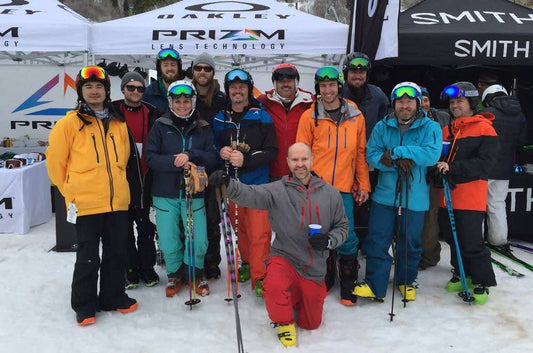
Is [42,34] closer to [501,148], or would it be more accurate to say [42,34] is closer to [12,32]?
[12,32]

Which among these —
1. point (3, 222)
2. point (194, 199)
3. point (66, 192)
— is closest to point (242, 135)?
point (194, 199)

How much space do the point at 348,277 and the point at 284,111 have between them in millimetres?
1492

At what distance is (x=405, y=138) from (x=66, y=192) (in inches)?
99.8

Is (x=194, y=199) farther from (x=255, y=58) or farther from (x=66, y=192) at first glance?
(x=255, y=58)

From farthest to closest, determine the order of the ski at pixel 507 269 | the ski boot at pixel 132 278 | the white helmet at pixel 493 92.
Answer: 1. the white helmet at pixel 493 92
2. the ski at pixel 507 269
3. the ski boot at pixel 132 278

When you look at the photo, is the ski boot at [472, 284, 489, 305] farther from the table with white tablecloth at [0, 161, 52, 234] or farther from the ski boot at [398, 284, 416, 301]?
the table with white tablecloth at [0, 161, 52, 234]

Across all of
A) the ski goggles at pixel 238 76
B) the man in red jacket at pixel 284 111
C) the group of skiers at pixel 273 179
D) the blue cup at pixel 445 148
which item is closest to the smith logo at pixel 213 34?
the group of skiers at pixel 273 179

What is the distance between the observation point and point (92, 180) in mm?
3078

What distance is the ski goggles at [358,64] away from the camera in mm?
3783

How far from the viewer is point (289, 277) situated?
9.90 feet

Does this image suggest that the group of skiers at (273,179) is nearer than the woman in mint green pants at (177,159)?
Yes

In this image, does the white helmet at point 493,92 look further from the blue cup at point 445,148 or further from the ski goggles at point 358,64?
the ski goggles at point 358,64

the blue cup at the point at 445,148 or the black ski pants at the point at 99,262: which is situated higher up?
the blue cup at the point at 445,148

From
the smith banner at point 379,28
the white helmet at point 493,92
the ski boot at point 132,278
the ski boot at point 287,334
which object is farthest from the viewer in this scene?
the white helmet at point 493,92
